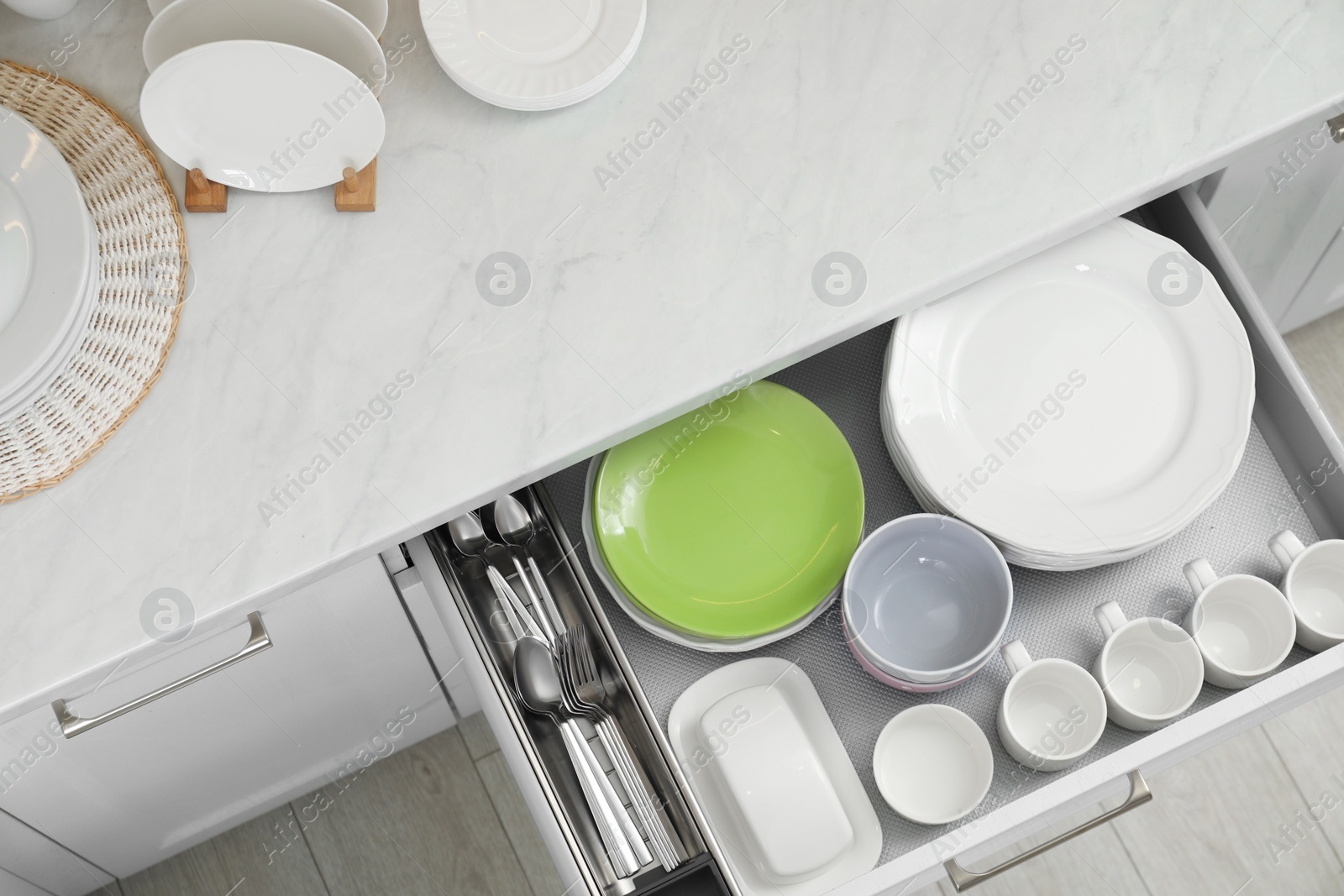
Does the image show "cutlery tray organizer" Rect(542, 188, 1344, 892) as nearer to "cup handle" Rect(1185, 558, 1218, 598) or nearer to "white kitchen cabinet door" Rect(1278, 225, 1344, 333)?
"cup handle" Rect(1185, 558, 1218, 598)

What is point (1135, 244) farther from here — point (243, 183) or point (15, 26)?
point (15, 26)

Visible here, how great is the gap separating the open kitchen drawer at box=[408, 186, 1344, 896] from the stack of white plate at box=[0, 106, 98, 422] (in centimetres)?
28

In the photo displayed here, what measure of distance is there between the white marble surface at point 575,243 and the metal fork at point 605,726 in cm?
18

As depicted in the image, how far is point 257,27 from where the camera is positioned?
2.41 ft

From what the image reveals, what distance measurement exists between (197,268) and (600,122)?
32 centimetres

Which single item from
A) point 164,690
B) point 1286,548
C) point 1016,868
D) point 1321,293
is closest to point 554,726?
point 164,690

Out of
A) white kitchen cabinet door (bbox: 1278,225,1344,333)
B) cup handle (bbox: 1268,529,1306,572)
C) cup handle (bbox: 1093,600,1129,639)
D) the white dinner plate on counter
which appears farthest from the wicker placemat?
white kitchen cabinet door (bbox: 1278,225,1344,333)

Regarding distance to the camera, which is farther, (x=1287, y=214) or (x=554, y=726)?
(x=1287, y=214)

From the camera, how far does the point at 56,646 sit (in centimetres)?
69

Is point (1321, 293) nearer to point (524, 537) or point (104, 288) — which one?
point (524, 537)

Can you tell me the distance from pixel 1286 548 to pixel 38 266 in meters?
0.98

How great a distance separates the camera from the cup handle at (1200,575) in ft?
2.81

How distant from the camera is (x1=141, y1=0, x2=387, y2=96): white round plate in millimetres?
724

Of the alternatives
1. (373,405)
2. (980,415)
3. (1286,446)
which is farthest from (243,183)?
(1286,446)
